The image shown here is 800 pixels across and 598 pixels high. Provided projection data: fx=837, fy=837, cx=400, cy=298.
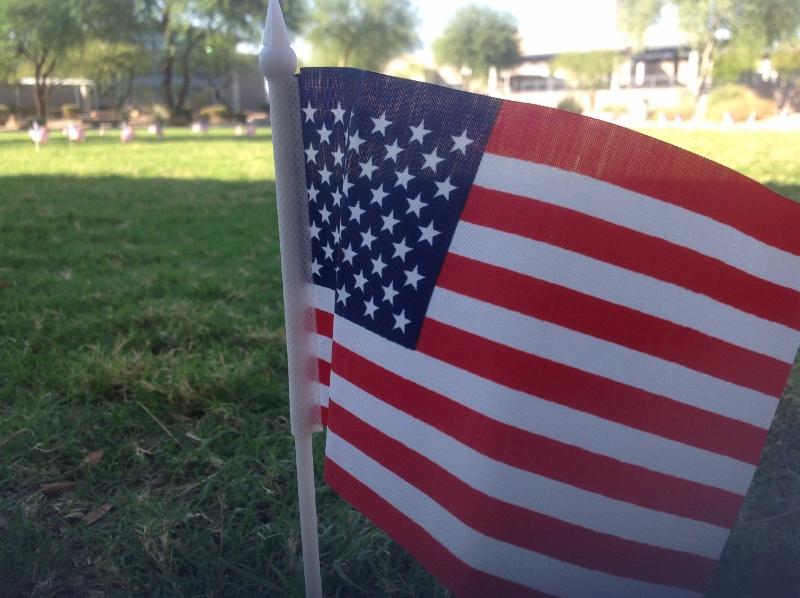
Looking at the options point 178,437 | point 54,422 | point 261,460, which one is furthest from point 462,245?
point 54,422

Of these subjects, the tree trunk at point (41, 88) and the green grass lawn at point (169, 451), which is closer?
the green grass lawn at point (169, 451)

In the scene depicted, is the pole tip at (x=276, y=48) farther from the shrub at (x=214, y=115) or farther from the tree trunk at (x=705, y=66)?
the tree trunk at (x=705, y=66)

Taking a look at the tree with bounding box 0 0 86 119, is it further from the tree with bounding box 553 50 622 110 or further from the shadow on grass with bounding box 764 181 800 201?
the shadow on grass with bounding box 764 181 800 201

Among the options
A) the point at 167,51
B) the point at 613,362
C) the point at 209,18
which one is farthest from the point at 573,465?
the point at 167,51

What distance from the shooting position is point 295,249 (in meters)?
1.60

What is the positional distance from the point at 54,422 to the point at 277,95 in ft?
5.71

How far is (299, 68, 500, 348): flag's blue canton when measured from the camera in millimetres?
1401

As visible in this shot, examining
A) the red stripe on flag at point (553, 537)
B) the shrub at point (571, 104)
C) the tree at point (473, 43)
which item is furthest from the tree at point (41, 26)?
the red stripe on flag at point (553, 537)

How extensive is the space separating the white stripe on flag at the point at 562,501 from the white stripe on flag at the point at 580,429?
0.28ft

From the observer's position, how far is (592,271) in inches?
52.4

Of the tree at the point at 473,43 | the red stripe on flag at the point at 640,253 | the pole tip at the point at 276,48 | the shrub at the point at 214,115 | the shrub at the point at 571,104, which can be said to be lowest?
the shrub at the point at 214,115

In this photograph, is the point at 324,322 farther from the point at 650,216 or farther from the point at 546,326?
the point at 650,216

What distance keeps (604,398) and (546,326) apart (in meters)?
0.16

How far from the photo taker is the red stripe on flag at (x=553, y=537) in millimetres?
1472
